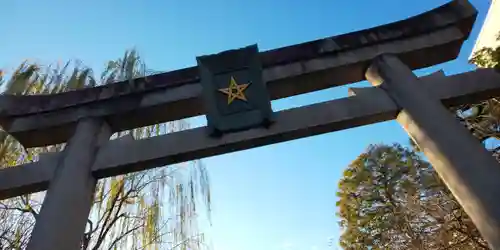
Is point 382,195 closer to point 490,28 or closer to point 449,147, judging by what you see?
point 490,28

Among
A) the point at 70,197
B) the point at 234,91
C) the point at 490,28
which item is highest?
the point at 490,28

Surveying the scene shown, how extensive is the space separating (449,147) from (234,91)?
2064 millimetres

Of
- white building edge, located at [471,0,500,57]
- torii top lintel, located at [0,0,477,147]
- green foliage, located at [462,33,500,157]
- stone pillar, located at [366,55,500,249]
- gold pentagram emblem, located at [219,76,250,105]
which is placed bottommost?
stone pillar, located at [366,55,500,249]

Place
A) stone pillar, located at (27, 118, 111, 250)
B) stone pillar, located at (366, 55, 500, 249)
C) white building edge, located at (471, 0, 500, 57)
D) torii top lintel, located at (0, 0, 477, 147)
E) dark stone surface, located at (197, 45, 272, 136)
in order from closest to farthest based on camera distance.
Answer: stone pillar, located at (366, 55, 500, 249) → stone pillar, located at (27, 118, 111, 250) → dark stone surface, located at (197, 45, 272, 136) → torii top lintel, located at (0, 0, 477, 147) → white building edge, located at (471, 0, 500, 57)

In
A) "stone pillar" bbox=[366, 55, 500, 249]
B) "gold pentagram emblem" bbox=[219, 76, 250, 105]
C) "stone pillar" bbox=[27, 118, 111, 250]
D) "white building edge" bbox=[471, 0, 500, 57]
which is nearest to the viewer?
"stone pillar" bbox=[366, 55, 500, 249]

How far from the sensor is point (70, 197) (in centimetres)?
311

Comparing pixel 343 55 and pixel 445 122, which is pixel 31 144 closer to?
pixel 343 55

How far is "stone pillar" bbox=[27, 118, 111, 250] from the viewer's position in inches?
112

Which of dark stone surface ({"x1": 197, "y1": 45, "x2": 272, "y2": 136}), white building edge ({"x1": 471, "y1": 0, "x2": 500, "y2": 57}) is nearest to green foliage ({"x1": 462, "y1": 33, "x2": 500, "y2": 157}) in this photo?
white building edge ({"x1": 471, "y1": 0, "x2": 500, "y2": 57})

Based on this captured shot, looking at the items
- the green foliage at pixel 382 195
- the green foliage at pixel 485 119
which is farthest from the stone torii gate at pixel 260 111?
the green foliage at pixel 382 195

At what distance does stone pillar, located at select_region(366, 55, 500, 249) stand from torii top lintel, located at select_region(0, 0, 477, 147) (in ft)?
1.08

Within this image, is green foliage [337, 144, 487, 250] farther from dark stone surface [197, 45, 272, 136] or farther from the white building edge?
dark stone surface [197, 45, 272, 136]

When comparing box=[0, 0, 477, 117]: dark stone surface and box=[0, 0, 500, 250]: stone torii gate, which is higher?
box=[0, 0, 477, 117]: dark stone surface

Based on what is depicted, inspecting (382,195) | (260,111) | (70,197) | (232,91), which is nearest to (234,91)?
(232,91)
